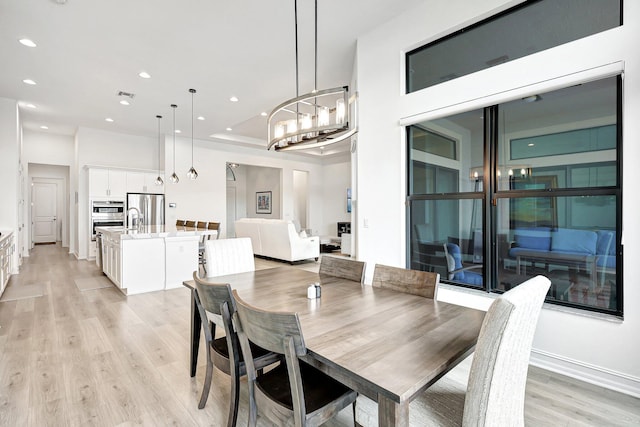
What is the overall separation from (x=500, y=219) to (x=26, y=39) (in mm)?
5490

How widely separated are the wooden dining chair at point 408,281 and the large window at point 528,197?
125 cm

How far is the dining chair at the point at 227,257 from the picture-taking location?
2.69 m

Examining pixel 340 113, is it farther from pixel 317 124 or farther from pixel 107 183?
pixel 107 183

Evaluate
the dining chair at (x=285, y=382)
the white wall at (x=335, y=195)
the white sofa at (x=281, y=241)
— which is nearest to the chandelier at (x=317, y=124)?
the dining chair at (x=285, y=382)

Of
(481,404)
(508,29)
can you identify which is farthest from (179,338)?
(508,29)

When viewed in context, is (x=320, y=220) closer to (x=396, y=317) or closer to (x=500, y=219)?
(x=500, y=219)

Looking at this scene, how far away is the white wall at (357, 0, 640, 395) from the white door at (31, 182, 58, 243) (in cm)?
1148

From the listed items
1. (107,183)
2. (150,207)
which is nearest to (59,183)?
(107,183)

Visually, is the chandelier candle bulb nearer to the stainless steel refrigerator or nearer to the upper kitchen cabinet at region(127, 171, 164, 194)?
the stainless steel refrigerator

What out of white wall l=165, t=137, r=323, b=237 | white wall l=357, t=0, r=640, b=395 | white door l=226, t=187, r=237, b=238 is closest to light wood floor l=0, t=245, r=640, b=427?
white wall l=357, t=0, r=640, b=395

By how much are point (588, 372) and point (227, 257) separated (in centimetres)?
294

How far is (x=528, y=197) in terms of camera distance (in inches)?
104

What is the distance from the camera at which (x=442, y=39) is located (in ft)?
10.3

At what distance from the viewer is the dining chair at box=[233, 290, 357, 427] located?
1158mm
